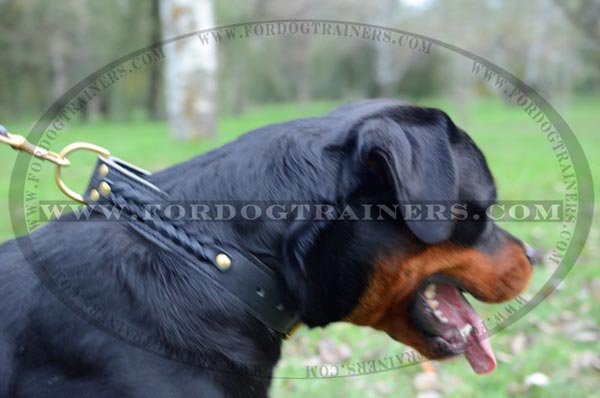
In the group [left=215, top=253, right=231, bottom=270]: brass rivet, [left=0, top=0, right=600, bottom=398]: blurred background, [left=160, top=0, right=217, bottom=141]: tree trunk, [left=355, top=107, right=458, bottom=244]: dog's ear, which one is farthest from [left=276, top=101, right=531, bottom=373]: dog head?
[left=160, top=0, right=217, bottom=141]: tree trunk

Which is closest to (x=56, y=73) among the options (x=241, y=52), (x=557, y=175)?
(x=241, y=52)

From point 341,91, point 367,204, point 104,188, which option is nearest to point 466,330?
point 367,204

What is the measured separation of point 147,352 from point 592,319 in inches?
125

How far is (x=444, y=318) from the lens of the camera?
2.19 meters

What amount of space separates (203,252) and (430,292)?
0.80 meters

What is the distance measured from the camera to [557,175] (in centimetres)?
845

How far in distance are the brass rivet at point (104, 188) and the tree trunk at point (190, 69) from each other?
6.75 metres

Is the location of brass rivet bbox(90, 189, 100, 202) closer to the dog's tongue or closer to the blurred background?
the dog's tongue

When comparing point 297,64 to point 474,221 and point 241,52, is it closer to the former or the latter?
point 241,52

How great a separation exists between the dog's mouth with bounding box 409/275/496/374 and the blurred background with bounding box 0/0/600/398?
1.16 meters

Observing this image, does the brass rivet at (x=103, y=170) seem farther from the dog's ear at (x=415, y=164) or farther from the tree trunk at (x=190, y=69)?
the tree trunk at (x=190, y=69)

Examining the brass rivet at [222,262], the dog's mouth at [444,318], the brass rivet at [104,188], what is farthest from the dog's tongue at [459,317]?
the brass rivet at [104,188]

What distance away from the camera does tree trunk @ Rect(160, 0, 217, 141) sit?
8445 mm

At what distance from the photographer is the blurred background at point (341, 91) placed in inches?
140
